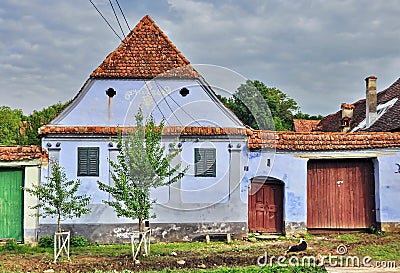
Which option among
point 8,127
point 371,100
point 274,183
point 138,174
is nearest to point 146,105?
point 138,174

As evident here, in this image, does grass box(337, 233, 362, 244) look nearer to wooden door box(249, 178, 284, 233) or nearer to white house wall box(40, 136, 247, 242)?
wooden door box(249, 178, 284, 233)

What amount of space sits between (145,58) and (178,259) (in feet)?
21.6

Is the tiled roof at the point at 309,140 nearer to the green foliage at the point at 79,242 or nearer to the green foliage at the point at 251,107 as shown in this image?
the green foliage at the point at 251,107

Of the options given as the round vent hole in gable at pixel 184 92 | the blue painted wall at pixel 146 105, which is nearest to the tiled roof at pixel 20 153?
the blue painted wall at pixel 146 105

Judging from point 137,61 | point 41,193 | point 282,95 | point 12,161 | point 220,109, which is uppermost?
point 282,95

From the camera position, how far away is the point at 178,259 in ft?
37.9

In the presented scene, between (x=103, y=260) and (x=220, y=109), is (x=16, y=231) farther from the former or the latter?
(x=220, y=109)

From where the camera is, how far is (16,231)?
14.3 m

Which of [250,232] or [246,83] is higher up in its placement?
[246,83]

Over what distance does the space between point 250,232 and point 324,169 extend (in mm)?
3168

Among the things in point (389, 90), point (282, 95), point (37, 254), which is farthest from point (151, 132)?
point (282, 95)

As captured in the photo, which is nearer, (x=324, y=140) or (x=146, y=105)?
(x=146, y=105)

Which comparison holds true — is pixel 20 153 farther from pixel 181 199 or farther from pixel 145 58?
pixel 181 199

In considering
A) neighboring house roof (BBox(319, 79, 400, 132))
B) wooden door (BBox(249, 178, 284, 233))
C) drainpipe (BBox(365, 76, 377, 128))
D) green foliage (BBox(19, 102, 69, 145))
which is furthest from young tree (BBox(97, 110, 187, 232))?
drainpipe (BBox(365, 76, 377, 128))
